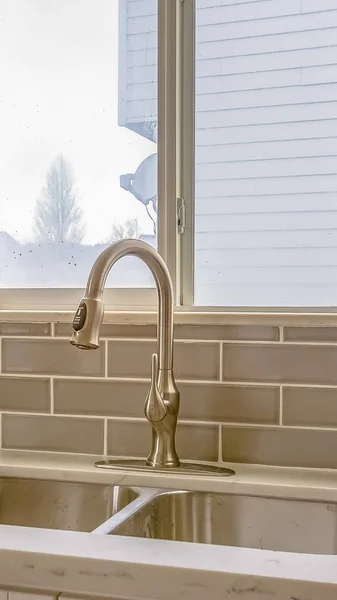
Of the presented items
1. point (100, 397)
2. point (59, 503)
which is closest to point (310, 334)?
point (100, 397)

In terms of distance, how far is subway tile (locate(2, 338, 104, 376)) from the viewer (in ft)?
4.82

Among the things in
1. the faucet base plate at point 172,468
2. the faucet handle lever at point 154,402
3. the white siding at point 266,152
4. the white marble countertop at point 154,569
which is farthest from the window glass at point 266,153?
the white marble countertop at point 154,569

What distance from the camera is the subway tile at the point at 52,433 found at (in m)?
1.46

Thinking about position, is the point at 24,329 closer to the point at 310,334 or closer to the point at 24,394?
the point at 24,394

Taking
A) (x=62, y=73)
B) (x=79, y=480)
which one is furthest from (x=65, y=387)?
(x=62, y=73)

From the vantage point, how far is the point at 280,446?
4.44 feet

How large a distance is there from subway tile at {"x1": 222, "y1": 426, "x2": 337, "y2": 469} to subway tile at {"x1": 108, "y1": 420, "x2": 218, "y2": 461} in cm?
3

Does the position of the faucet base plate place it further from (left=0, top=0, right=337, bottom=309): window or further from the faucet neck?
(left=0, top=0, right=337, bottom=309): window

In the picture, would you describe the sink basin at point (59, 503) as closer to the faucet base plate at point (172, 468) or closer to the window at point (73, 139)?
the faucet base plate at point (172, 468)

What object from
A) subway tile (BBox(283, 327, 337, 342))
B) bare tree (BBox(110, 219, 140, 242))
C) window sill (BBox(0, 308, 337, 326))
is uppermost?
bare tree (BBox(110, 219, 140, 242))

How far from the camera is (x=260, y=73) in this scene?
4.69 ft

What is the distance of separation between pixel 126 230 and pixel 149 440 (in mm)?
434

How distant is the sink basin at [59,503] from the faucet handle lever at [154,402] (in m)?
0.13

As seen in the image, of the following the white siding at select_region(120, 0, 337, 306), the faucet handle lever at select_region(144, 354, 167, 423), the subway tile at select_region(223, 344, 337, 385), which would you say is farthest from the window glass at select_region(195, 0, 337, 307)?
the faucet handle lever at select_region(144, 354, 167, 423)
